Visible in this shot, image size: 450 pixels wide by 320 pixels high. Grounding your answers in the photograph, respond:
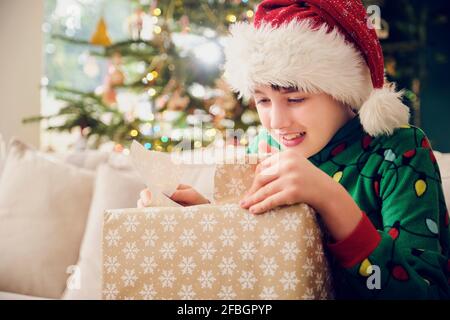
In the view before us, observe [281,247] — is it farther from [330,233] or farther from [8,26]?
[8,26]

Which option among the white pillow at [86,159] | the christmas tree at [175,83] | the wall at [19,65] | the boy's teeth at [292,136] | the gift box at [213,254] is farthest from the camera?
the wall at [19,65]

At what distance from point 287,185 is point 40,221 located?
1.30 m

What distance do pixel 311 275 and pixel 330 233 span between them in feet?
0.33

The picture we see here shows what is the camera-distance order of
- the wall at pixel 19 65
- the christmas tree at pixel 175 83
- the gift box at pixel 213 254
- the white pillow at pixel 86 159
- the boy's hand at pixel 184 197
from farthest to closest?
1. the wall at pixel 19 65
2. the christmas tree at pixel 175 83
3. the white pillow at pixel 86 159
4. the boy's hand at pixel 184 197
5. the gift box at pixel 213 254

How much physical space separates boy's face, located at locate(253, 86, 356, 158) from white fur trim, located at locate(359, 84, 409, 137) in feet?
0.20

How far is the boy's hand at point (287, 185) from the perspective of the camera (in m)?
0.64

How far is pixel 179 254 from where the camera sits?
662mm

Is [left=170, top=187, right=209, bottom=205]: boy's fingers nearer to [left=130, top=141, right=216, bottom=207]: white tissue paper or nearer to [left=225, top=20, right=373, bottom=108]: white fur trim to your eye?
[left=130, top=141, right=216, bottom=207]: white tissue paper

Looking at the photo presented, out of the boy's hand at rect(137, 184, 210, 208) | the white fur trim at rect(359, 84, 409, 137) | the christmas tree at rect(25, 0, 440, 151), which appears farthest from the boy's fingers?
the christmas tree at rect(25, 0, 440, 151)

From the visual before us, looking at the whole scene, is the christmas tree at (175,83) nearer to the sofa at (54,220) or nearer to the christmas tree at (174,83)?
the christmas tree at (174,83)

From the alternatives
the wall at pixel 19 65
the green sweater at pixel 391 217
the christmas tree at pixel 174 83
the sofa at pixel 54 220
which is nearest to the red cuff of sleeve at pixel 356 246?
the green sweater at pixel 391 217

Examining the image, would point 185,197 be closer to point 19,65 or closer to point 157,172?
point 157,172

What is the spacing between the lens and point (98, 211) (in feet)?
5.72

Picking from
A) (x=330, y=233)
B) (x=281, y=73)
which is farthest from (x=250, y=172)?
(x=281, y=73)
